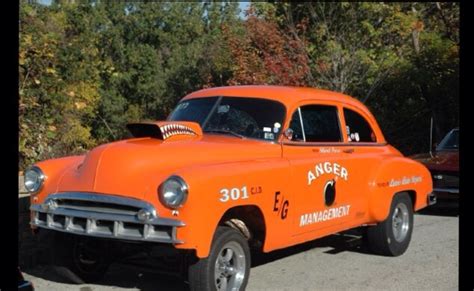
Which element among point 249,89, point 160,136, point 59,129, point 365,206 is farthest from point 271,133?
point 59,129

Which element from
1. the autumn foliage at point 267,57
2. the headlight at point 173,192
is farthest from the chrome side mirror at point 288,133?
the autumn foliage at point 267,57

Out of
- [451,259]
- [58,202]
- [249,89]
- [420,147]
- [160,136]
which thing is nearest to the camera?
[58,202]

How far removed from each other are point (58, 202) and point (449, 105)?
14682mm

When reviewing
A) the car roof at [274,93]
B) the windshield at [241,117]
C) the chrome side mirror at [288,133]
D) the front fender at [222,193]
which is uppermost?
the car roof at [274,93]

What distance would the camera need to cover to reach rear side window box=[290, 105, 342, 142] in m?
6.64

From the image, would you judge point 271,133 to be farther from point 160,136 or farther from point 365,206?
point 365,206

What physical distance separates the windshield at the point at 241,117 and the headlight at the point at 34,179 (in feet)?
5.57

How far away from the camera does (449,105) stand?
17844mm

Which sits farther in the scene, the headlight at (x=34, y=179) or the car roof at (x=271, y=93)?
the car roof at (x=271, y=93)

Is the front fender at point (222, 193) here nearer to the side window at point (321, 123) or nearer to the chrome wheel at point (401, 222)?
the side window at point (321, 123)

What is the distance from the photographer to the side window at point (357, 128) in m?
7.47

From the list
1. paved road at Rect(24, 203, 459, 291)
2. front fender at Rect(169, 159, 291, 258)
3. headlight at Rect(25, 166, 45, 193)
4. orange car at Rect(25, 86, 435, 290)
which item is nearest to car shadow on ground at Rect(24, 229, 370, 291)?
paved road at Rect(24, 203, 459, 291)

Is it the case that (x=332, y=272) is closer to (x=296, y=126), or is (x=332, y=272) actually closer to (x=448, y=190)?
(x=296, y=126)

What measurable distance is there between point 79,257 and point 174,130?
60.6 inches
